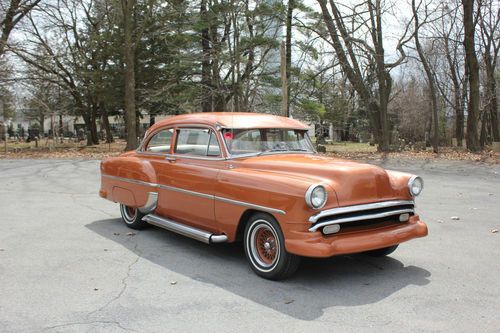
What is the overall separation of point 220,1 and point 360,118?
3902 cm

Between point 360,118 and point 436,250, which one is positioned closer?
point 436,250

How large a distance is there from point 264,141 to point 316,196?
5.75 ft

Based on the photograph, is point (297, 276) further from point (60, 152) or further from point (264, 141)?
point (60, 152)

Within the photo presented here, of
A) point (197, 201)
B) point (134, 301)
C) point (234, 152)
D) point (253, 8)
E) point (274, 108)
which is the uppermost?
point (253, 8)

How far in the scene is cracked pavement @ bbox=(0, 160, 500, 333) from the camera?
3.94 m

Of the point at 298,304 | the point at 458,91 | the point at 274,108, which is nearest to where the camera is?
the point at 298,304

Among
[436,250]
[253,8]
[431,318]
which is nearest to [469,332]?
[431,318]

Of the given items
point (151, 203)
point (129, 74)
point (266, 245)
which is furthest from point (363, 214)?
point (129, 74)

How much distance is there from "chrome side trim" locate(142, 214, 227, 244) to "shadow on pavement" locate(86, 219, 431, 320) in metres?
0.29

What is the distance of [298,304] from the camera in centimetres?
430

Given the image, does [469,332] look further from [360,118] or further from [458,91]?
[360,118]

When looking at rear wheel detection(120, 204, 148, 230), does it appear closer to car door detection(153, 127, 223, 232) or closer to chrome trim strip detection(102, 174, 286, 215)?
chrome trim strip detection(102, 174, 286, 215)

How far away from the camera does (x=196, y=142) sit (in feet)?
20.9

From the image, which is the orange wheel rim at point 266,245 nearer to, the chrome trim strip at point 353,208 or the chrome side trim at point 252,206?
the chrome side trim at point 252,206
